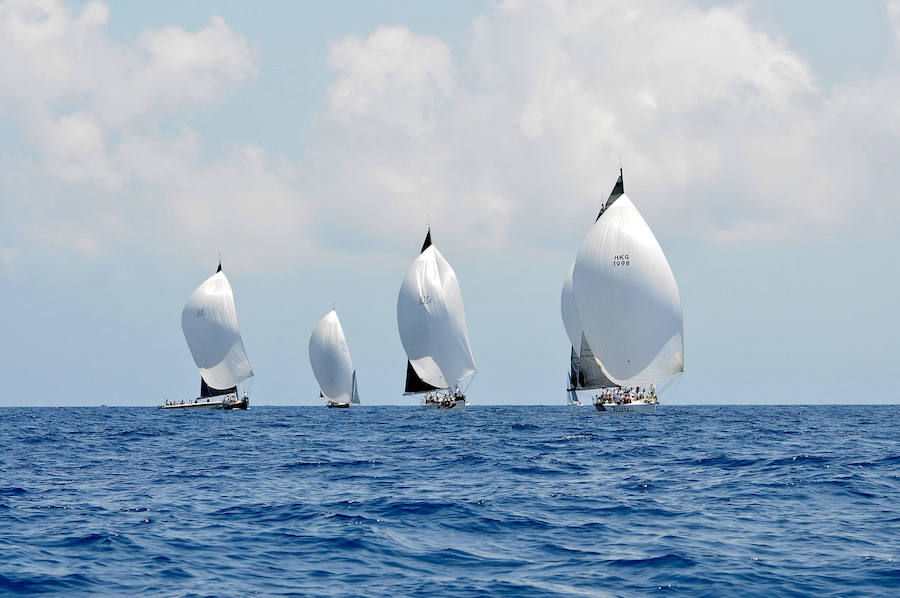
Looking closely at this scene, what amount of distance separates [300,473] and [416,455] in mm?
6329

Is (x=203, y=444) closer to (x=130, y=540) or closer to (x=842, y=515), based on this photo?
(x=130, y=540)

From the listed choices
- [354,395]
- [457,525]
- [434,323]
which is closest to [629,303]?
[434,323]

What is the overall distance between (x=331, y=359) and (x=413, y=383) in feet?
93.8

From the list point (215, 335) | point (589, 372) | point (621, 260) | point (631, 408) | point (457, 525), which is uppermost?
point (621, 260)

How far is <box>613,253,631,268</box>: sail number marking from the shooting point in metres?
60.7

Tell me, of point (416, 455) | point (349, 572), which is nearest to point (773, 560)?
point (349, 572)

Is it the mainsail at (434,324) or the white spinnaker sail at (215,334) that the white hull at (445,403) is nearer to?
the mainsail at (434,324)

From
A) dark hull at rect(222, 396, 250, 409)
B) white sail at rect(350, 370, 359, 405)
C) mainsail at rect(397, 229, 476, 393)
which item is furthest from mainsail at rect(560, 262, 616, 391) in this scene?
white sail at rect(350, 370, 359, 405)

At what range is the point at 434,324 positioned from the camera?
85.8 meters

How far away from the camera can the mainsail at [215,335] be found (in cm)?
10138

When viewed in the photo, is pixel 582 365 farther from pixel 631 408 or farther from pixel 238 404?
pixel 238 404

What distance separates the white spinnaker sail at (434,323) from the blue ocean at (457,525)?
57.2m

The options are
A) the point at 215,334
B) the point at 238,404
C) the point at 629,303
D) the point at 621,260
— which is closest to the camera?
the point at 629,303

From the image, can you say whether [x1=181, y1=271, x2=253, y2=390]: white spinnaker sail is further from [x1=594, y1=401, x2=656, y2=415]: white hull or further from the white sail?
[x1=594, y1=401, x2=656, y2=415]: white hull
